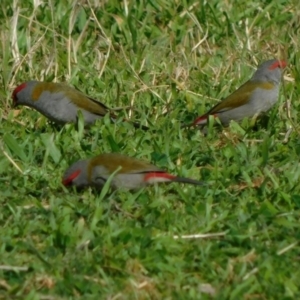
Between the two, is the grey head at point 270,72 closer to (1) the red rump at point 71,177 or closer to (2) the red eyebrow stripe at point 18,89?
(2) the red eyebrow stripe at point 18,89

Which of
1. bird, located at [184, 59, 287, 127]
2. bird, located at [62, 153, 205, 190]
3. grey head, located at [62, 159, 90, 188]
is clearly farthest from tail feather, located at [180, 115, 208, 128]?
grey head, located at [62, 159, 90, 188]

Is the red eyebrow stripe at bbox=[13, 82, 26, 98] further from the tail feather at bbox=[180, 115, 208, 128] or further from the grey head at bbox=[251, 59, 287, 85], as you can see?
the grey head at bbox=[251, 59, 287, 85]

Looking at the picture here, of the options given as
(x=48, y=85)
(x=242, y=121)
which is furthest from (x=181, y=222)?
(x=48, y=85)

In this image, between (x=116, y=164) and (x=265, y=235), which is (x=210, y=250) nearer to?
(x=265, y=235)

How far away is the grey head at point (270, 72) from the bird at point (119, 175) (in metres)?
2.18

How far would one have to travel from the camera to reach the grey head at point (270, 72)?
884cm

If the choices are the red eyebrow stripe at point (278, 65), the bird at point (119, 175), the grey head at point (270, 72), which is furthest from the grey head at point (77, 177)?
the red eyebrow stripe at point (278, 65)

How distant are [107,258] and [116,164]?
139 centimetres

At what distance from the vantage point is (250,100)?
28.2 feet

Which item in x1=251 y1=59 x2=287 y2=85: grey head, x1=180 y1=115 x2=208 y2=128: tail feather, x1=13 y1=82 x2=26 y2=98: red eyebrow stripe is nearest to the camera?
x1=180 y1=115 x2=208 y2=128: tail feather

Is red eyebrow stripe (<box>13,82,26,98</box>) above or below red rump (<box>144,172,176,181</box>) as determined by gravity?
below

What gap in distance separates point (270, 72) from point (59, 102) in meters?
1.92

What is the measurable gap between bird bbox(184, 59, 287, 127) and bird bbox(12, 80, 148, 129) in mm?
901

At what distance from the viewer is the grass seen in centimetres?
569
